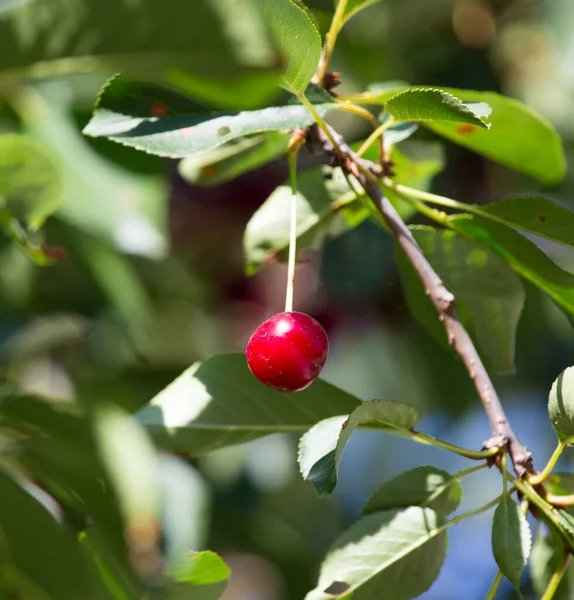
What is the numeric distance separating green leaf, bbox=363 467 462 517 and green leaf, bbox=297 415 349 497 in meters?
0.13

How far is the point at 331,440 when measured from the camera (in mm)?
655

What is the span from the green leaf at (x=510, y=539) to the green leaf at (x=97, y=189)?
0.68 m

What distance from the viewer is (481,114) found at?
672 mm

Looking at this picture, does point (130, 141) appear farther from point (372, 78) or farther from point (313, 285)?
point (313, 285)

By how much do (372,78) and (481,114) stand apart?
0.99 metres

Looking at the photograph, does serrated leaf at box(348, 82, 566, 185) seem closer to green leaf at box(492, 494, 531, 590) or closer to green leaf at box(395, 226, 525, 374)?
green leaf at box(395, 226, 525, 374)

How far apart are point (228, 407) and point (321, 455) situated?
8.2 inches

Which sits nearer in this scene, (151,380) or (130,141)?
(130,141)

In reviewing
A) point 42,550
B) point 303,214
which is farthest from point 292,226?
point 42,550

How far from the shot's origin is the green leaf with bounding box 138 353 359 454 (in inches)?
32.1

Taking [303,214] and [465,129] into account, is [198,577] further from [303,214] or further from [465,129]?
[465,129]

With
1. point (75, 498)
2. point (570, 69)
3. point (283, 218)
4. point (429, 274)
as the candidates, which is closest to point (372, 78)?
point (570, 69)

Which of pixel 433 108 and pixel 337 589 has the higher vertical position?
pixel 433 108

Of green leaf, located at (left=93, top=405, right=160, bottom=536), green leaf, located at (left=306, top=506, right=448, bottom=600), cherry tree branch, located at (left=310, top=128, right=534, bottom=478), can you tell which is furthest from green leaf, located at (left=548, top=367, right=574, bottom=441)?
green leaf, located at (left=93, top=405, right=160, bottom=536)
